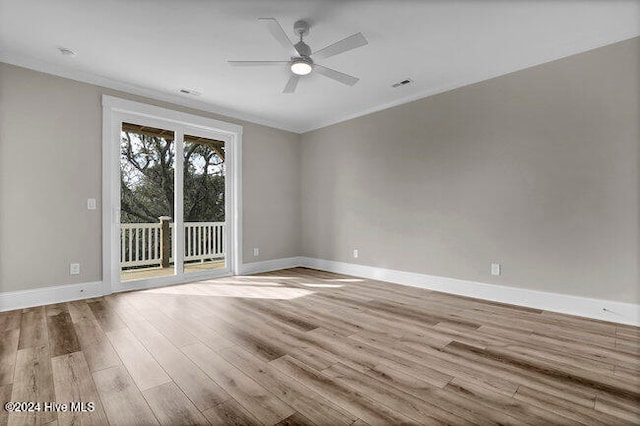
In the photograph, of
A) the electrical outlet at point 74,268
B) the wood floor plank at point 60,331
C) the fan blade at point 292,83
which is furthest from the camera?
the electrical outlet at point 74,268

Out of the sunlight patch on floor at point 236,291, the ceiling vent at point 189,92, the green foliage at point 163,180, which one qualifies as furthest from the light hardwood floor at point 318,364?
the ceiling vent at point 189,92

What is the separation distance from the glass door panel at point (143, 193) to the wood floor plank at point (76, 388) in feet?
7.04

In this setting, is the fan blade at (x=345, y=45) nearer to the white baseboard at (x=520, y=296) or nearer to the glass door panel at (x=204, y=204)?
the glass door panel at (x=204, y=204)

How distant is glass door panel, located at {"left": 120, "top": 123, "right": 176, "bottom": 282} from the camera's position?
392cm

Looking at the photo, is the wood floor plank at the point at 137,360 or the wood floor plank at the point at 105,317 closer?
the wood floor plank at the point at 137,360

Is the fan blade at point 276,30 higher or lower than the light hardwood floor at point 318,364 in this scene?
higher

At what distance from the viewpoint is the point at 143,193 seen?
13.4 ft

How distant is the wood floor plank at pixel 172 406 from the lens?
139 centimetres

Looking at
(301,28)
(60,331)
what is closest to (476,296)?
(301,28)

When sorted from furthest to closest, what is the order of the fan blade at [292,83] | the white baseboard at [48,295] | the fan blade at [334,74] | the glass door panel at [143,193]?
the glass door panel at [143,193], the fan blade at [292,83], the white baseboard at [48,295], the fan blade at [334,74]

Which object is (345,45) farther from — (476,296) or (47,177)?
(47,177)

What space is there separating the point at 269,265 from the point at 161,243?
1.77 metres

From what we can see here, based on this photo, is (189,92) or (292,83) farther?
(189,92)

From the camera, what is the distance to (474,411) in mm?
1459
